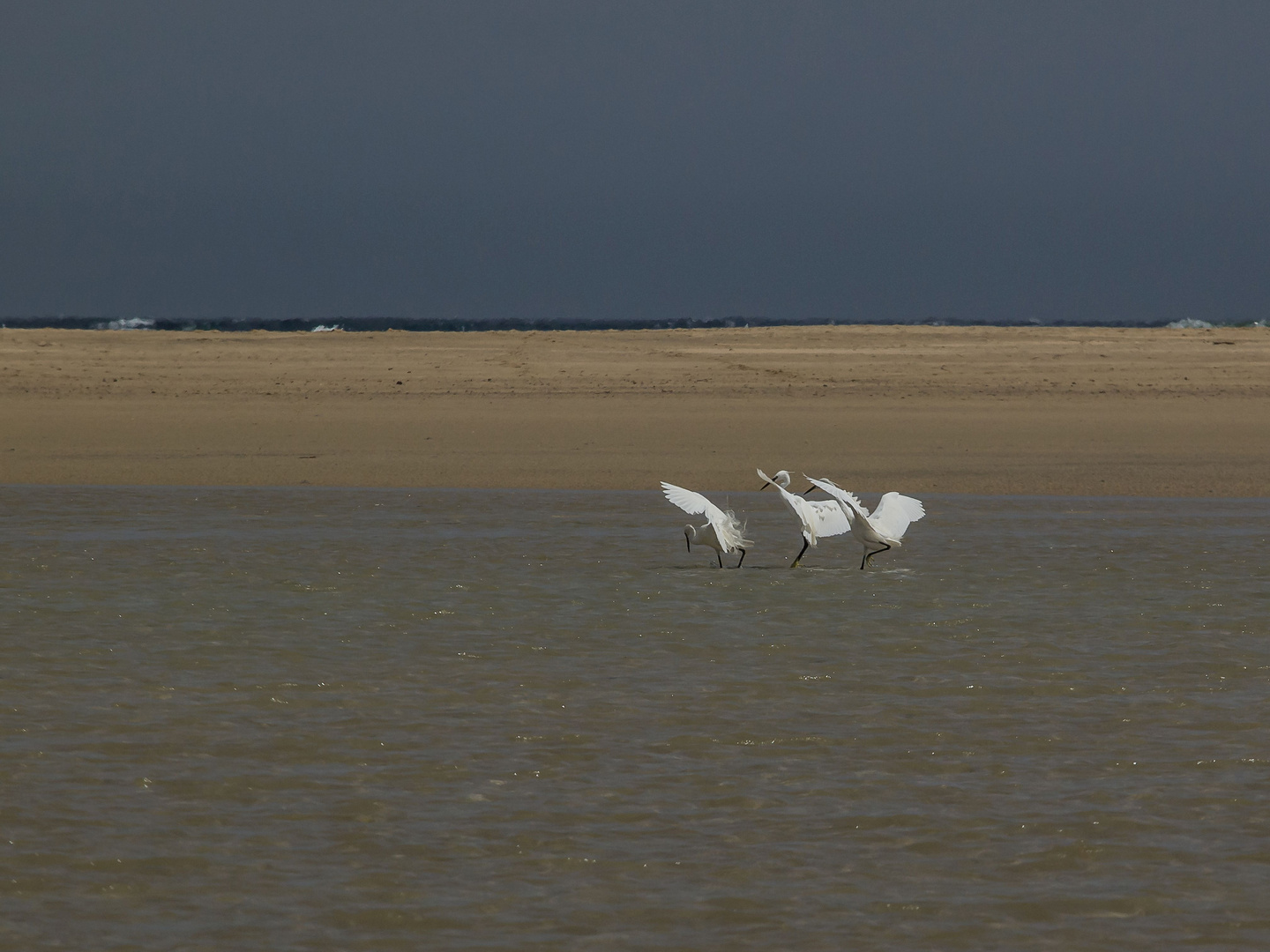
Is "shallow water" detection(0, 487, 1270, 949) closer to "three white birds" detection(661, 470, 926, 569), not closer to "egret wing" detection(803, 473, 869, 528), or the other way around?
"three white birds" detection(661, 470, 926, 569)

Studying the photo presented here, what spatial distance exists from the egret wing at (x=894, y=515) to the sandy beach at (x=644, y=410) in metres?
4.99

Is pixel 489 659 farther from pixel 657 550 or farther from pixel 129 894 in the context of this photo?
pixel 657 550

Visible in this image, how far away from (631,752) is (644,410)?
1717cm

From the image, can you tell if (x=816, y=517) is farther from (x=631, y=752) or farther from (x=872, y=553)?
(x=631, y=752)

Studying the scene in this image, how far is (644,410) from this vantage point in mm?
23312

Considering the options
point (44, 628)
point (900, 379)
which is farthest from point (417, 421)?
point (44, 628)

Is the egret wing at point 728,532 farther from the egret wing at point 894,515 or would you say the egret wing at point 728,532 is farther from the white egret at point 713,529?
the egret wing at point 894,515

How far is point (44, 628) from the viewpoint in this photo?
8953 mm

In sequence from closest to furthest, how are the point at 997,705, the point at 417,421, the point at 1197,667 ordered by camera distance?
1. the point at 997,705
2. the point at 1197,667
3. the point at 417,421

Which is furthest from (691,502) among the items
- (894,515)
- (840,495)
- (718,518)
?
(894,515)

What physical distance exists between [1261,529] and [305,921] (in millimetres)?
10824

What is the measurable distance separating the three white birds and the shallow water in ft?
0.73

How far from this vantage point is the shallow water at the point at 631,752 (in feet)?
14.9

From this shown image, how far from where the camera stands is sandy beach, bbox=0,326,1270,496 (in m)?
18.0
